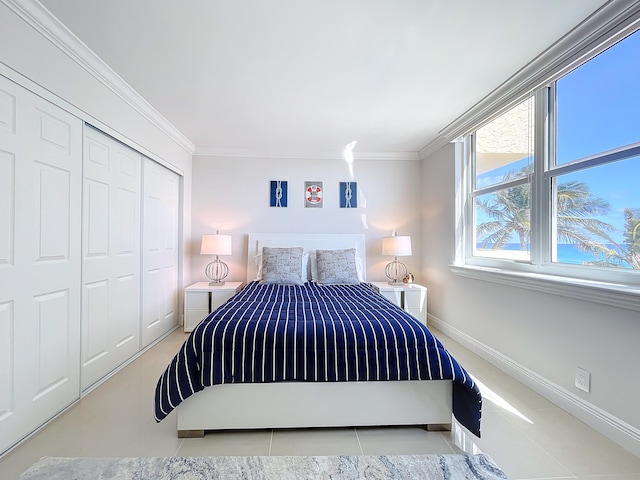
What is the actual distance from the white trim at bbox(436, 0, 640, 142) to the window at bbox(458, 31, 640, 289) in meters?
0.09

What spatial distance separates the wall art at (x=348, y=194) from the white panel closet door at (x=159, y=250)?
2.17 m

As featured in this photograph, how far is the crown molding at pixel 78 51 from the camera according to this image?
1.74 metres

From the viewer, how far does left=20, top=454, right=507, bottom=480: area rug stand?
149 centimetres

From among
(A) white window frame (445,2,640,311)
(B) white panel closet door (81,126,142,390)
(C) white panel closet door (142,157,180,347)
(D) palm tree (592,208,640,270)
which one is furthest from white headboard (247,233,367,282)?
(D) palm tree (592,208,640,270)

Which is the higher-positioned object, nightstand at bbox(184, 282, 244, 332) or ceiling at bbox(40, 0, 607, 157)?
ceiling at bbox(40, 0, 607, 157)

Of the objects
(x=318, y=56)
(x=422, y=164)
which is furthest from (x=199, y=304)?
(x=422, y=164)

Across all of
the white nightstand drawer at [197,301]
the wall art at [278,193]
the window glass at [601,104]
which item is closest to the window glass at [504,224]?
the window glass at [601,104]

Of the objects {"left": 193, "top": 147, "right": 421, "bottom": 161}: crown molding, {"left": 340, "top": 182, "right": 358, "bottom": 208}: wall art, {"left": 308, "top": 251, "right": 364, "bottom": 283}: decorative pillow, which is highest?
{"left": 193, "top": 147, "right": 421, "bottom": 161}: crown molding

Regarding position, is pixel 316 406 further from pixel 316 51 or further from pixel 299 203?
pixel 299 203

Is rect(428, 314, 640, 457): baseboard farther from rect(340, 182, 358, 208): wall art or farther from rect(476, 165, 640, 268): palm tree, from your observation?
rect(340, 182, 358, 208): wall art

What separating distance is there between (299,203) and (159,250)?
187 centimetres

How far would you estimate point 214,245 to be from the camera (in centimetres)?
391

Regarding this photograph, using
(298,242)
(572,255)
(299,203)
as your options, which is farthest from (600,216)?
(299,203)

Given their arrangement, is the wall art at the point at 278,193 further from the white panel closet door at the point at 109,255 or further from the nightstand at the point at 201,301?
the white panel closet door at the point at 109,255
